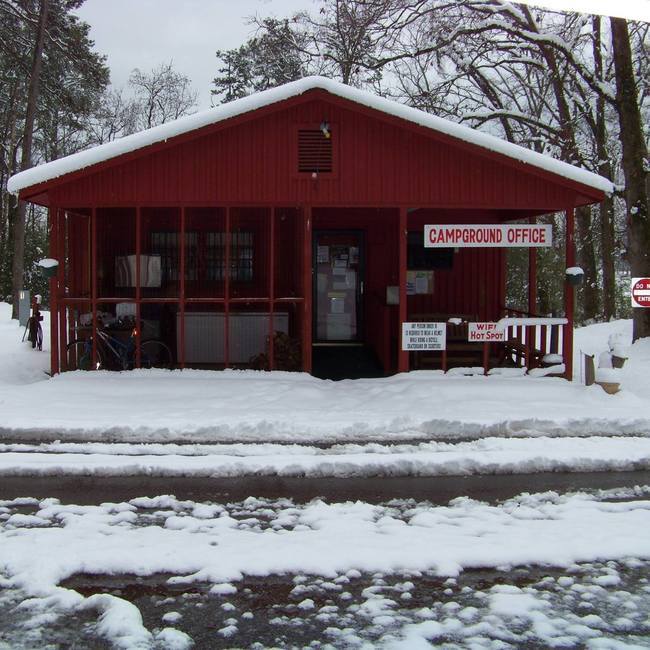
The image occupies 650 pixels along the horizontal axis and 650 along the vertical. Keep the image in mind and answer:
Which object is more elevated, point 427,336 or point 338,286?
point 338,286

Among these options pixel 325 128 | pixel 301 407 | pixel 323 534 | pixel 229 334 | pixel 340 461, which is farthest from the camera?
pixel 229 334

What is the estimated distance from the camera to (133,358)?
41.5 feet

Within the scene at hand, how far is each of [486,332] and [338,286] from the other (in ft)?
14.7

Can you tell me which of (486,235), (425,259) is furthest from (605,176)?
(486,235)

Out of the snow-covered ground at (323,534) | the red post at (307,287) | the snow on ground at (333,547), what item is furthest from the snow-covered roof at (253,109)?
the snow on ground at (333,547)

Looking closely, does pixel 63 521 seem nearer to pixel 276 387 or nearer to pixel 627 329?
pixel 276 387

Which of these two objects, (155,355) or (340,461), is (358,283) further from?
(340,461)

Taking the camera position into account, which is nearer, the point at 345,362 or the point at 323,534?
Result: the point at 323,534

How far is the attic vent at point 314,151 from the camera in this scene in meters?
11.8

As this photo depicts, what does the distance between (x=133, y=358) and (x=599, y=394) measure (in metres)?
7.14

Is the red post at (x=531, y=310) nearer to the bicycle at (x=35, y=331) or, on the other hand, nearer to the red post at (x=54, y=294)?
the red post at (x=54, y=294)

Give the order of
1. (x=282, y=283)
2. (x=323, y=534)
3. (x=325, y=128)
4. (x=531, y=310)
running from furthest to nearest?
(x=282, y=283) < (x=531, y=310) < (x=325, y=128) < (x=323, y=534)

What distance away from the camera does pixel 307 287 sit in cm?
1198

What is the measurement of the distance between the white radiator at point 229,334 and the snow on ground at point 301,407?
1.57m
